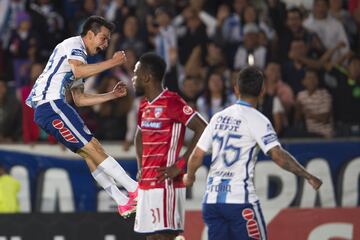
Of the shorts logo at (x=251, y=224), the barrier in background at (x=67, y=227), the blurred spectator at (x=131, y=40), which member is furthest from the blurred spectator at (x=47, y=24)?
the shorts logo at (x=251, y=224)

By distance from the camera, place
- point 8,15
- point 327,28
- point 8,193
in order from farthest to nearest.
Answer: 1. point 8,15
2. point 327,28
3. point 8,193

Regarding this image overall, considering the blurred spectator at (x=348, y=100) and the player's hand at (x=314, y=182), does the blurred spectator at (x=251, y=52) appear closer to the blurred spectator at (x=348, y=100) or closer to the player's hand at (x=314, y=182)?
the blurred spectator at (x=348, y=100)

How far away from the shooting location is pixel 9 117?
19.2m

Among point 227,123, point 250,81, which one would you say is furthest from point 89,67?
point 250,81

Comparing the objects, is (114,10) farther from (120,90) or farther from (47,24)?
(120,90)

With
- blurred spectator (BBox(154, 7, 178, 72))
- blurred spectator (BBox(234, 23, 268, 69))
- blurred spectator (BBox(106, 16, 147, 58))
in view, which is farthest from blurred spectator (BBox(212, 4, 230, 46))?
blurred spectator (BBox(106, 16, 147, 58))

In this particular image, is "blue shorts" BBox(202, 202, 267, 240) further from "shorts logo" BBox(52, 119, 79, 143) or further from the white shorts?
"shorts logo" BBox(52, 119, 79, 143)

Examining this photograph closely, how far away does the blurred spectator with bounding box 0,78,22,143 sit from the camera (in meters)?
19.2

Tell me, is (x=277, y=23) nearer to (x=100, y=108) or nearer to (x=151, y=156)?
(x=100, y=108)

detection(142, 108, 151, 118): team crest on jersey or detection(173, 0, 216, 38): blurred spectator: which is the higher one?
detection(173, 0, 216, 38): blurred spectator

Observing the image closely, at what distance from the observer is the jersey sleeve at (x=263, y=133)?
11.7 meters

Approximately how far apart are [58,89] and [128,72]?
6628 millimetres

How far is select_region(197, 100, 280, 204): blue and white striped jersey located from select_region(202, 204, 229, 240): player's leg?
8 cm

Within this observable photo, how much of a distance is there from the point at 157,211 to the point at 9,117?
6.44m
